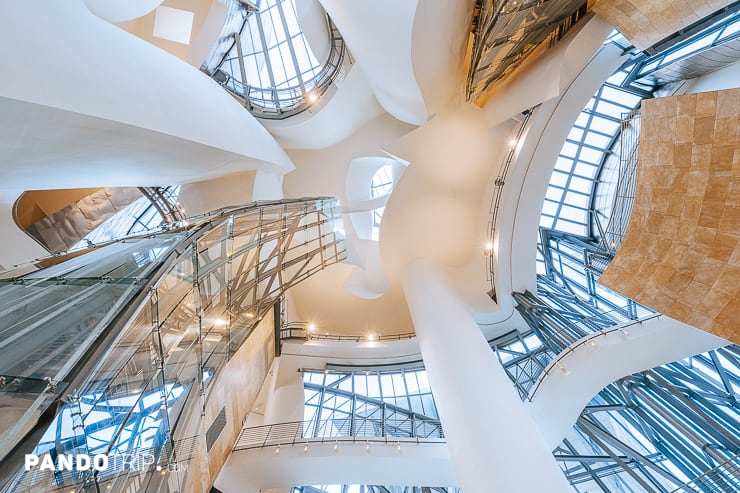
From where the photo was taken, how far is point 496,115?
33.7ft

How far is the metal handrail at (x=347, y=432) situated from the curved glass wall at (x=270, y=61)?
1197cm

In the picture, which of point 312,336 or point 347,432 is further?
point 312,336

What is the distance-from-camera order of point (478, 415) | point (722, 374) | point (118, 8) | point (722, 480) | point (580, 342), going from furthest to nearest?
point (722, 374) → point (580, 342) → point (118, 8) → point (722, 480) → point (478, 415)

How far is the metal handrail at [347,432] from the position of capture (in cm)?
950

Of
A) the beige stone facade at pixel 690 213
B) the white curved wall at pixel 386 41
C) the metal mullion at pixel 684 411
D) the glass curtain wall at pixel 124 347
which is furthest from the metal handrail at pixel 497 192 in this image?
the glass curtain wall at pixel 124 347

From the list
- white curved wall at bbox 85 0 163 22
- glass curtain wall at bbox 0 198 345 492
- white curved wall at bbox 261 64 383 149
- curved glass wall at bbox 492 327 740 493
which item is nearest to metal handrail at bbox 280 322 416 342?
curved glass wall at bbox 492 327 740 493

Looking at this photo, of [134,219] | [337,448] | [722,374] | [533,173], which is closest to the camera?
[722,374]

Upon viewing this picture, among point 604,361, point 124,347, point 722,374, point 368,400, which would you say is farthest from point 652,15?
point 368,400

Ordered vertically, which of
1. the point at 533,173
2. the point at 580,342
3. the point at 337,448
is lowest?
the point at 337,448

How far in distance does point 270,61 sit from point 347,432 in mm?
16980

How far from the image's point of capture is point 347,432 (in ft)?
41.6

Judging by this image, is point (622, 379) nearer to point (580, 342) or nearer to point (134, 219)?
point (580, 342)

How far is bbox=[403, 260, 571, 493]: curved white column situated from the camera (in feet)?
18.8

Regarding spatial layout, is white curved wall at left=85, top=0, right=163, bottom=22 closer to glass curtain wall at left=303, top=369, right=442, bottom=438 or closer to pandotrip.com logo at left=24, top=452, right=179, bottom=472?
pandotrip.com logo at left=24, top=452, right=179, bottom=472
